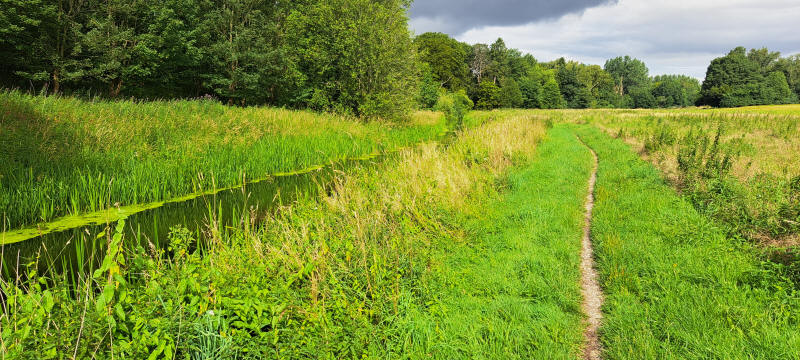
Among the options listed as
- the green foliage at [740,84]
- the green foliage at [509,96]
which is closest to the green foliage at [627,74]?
the green foliage at [740,84]

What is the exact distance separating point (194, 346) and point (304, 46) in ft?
78.0

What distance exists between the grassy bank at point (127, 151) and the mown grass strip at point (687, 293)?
664 centimetres

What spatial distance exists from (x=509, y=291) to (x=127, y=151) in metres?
10.7

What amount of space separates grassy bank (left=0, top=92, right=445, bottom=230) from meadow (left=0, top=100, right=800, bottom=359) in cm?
259

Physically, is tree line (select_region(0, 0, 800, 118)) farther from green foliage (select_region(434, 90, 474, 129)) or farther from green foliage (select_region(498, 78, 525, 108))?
green foliage (select_region(498, 78, 525, 108))

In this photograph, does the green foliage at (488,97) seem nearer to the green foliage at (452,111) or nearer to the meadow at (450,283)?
the green foliage at (452,111)

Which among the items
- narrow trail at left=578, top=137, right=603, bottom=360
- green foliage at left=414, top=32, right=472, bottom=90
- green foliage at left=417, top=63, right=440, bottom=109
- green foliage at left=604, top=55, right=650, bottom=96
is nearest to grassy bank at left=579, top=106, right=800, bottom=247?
narrow trail at left=578, top=137, right=603, bottom=360

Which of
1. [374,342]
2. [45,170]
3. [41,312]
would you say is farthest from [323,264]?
[45,170]

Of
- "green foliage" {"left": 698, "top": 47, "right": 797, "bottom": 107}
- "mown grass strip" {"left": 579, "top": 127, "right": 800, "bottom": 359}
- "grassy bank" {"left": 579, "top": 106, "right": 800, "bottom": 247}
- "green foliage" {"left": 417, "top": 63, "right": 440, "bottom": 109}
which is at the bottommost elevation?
"mown grass strip" {"left": 579, "top": 127, "right": 800, "bottom": 359}

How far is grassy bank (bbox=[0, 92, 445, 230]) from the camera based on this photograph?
7254 millimetres

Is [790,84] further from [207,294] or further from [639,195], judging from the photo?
[207,294]

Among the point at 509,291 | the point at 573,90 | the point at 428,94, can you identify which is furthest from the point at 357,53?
the point at 573,90

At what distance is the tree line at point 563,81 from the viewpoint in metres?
71.7

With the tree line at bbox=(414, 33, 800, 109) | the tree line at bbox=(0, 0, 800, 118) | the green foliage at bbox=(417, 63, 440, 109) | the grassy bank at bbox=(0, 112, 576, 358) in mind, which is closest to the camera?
the grassy bank at bbox=(0, 112, 576, 358)
